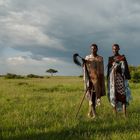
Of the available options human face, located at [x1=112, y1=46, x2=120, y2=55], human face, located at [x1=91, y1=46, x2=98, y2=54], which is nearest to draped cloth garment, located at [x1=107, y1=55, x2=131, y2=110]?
human face, located at [x1=112, y1=46, x2=120, y2=55]

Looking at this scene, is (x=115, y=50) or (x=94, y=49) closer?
(x=94, y=49)

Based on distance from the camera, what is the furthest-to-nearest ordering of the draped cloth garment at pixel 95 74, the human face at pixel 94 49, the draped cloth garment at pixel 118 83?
the draped cloth garment at pixel 118 83 → the draped cloth garment at pixel 95 74 → the human face at pixel 94 49

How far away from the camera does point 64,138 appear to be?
9.02 m

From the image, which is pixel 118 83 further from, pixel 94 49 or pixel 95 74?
pixel 94 49

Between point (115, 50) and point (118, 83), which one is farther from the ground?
point (115, 50)

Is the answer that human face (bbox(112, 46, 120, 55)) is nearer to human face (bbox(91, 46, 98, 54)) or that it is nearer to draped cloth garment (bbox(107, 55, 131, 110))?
draped cloth garment (bbox(107, 55, 131, 110))

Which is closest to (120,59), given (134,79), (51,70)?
(134,79)

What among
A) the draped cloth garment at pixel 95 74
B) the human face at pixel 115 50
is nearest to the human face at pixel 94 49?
the draped cloth garment at pixel 95 74

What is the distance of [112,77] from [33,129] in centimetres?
459

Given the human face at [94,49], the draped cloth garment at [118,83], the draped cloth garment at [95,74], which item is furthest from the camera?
the draped cloth garment at [118,83]

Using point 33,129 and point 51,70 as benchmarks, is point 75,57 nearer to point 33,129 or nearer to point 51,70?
point 33,129

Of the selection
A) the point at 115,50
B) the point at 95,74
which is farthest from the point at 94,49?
the point at 95,74

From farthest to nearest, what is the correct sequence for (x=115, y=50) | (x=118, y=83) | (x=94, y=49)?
(x=118, y=83), (x=115, y=50), (x=94, y=49)

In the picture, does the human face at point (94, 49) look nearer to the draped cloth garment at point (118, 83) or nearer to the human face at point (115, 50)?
the human face at point (115, 50)
